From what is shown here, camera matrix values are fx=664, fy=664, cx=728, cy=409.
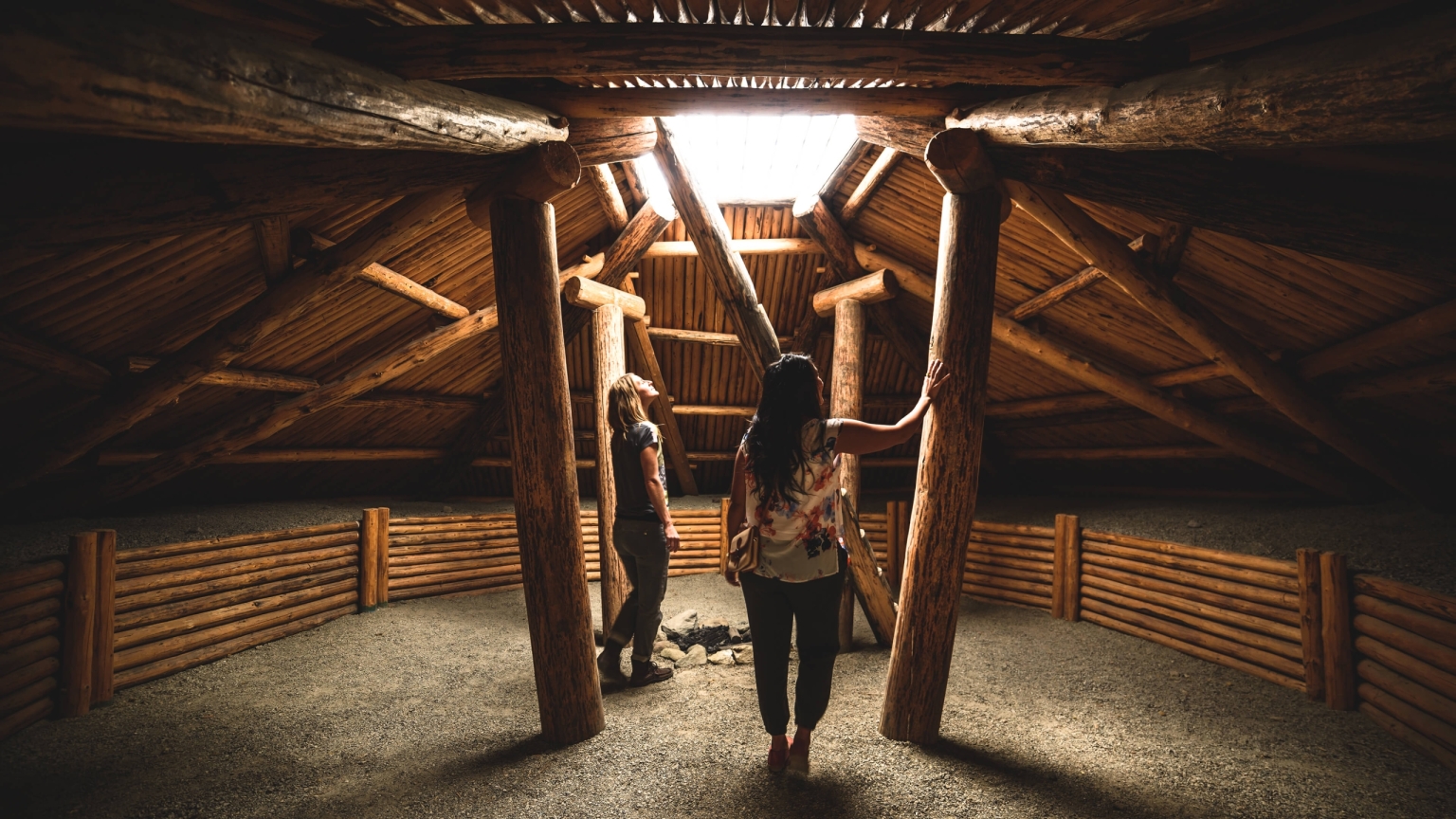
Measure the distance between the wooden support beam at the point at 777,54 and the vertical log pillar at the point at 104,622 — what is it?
3.36 metres

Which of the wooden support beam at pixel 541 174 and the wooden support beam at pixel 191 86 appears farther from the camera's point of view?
the wooden support beam at pixel 541 174

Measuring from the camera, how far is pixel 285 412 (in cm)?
492

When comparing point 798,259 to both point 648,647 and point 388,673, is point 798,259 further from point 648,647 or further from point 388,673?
point 388,673

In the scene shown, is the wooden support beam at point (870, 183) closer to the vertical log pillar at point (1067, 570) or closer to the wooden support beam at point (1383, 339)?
the wooden support beam at point (1383, 339)

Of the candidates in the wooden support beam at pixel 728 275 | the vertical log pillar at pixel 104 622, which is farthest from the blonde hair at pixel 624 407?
the vertical log pillar at pixel 104 622

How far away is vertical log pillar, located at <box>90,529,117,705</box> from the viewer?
364 cm

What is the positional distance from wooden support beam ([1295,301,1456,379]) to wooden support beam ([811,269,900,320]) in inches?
107

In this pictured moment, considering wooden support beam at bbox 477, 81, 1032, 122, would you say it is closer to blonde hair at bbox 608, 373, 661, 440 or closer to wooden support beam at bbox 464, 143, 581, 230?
wooden support beam at bbox 464, 143, 581, 230

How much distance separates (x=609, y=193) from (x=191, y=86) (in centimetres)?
404

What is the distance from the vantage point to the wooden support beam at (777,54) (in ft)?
7.72

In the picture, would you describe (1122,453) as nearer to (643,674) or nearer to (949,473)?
(949,473)

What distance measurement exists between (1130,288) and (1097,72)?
1592mm

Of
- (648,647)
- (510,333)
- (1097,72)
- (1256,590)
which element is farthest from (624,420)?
(1256,590)

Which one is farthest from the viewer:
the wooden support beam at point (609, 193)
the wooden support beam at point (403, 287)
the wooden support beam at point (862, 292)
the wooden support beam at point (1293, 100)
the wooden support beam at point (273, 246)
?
the wooden support beam at point (862, 292)
